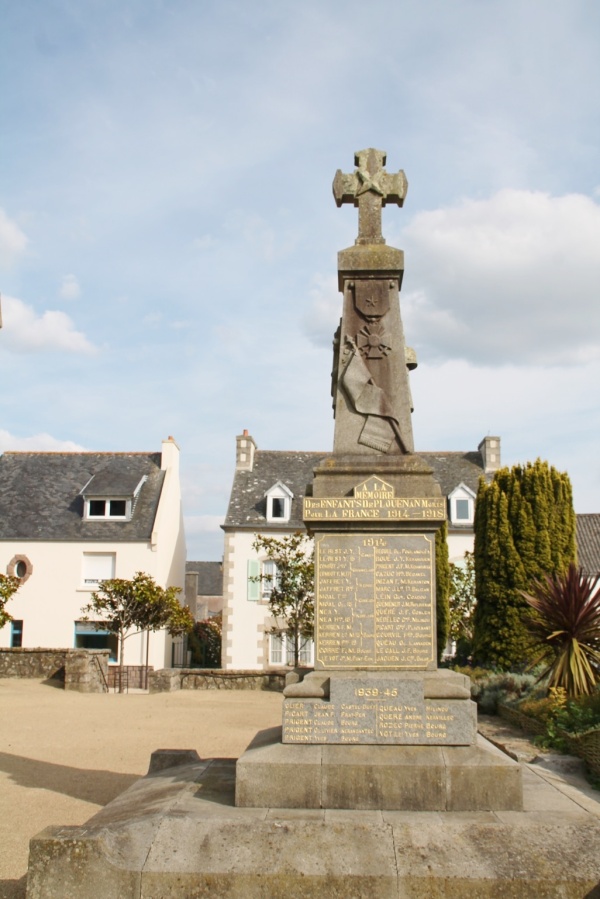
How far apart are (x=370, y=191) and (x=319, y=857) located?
6.05 meters

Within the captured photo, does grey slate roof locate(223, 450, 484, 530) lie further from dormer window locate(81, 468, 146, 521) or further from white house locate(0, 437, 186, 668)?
dormer window locate(81, 468, 146, 521)

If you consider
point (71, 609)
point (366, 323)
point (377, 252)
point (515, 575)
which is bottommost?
point (71, 609)

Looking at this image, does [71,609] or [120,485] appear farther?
[120,485]

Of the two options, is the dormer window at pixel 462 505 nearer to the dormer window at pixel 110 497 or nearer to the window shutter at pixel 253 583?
the window shutter at pixel 253 583

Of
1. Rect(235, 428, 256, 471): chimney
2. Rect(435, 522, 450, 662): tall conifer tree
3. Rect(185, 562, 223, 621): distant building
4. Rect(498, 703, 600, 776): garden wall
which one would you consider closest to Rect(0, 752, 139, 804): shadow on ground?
Rect(498, 703, 600, 776): garden wall

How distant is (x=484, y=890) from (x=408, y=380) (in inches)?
172

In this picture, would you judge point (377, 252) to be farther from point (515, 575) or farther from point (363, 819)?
point (515, 575)

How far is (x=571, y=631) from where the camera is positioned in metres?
13.4

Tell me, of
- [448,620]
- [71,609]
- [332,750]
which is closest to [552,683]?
[332,750]

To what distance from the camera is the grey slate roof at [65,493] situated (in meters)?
32.1

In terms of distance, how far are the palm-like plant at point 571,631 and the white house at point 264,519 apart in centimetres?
1590

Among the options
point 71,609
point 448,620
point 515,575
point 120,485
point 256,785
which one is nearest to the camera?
point 256,785

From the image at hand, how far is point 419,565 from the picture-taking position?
6855 millimetres

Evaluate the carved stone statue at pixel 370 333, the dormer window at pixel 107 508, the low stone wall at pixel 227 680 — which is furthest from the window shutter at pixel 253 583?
the carved stone statue at pixel 370 333
